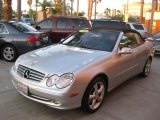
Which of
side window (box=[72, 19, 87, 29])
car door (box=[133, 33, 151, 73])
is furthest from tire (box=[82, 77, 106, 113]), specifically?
side window (box=[72, 19, 87, 29])

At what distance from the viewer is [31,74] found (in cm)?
471

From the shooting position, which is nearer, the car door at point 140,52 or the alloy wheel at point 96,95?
the alloy wheel at point 96,95

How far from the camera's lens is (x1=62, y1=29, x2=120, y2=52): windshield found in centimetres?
588

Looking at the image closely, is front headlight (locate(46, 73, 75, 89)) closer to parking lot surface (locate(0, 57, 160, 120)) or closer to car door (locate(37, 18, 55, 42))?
parking lot surface (locate(0, 57, 160, 120))

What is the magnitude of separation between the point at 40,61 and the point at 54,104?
909 mm

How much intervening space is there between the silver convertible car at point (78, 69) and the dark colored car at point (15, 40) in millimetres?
2603

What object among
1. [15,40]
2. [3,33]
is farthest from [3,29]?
[15,40]

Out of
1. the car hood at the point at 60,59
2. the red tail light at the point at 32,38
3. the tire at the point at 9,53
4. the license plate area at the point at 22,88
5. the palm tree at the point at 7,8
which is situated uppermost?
the palm tree at the point at 7,8

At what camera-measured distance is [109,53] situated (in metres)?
5.54

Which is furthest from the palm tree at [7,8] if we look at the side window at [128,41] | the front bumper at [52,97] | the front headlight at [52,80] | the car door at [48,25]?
the front headlight at [52,80]

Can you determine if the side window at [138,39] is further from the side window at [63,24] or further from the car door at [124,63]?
the side window at [63,24]

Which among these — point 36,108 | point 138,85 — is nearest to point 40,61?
point 36,108

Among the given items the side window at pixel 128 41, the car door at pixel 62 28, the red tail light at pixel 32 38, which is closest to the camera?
the side window at pixel 128 41

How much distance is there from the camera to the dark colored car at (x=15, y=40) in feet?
29.1
